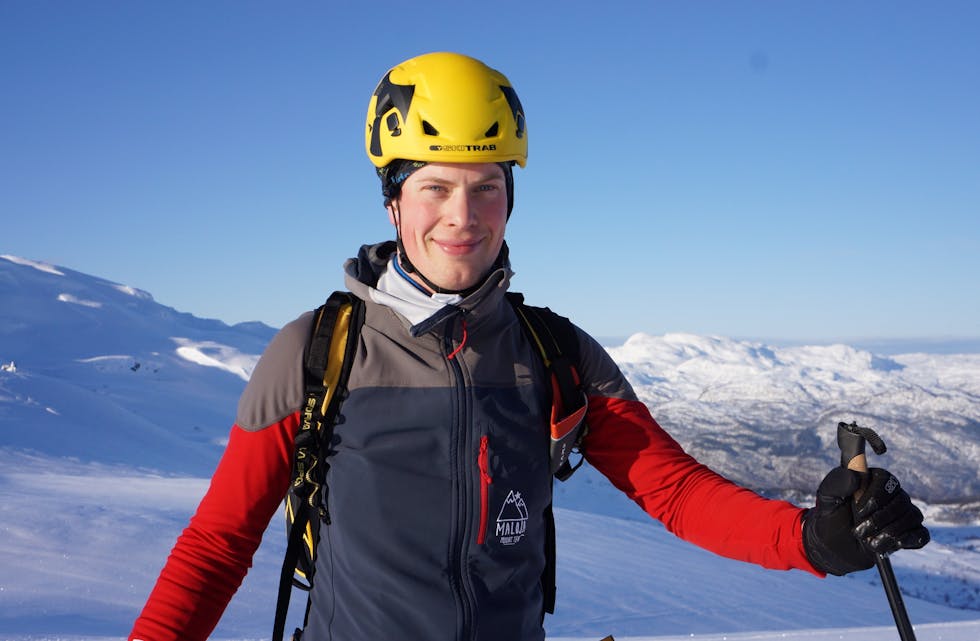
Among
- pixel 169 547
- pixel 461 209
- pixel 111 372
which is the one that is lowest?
pixel 169 547

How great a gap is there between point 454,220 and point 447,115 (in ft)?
1.05

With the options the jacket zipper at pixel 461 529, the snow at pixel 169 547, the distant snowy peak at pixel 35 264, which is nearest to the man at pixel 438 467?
the jacket zipper at pixel 461 529

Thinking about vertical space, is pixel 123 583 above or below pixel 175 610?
below

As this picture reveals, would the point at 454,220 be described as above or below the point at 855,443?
above

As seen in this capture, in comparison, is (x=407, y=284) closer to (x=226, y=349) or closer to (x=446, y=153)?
(x=446, y=153)

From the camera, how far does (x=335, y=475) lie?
2021mm

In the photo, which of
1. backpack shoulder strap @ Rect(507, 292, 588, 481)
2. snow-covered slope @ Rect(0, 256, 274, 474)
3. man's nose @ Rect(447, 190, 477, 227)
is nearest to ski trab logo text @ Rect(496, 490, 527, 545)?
backpack shoulder strap @ Rect(507, 292, 588, 481)

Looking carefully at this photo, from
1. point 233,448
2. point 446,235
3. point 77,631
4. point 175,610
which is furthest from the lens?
point 77,631

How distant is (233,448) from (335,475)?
0.28m

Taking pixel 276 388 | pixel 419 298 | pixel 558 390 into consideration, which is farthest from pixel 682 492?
pixel 276 388

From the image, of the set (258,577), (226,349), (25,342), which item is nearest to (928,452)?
(226,349)

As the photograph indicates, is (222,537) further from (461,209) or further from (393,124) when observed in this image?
(393,124)

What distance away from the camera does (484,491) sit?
78.2 inches

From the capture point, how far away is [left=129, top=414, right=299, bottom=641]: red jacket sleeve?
6.07 ft
